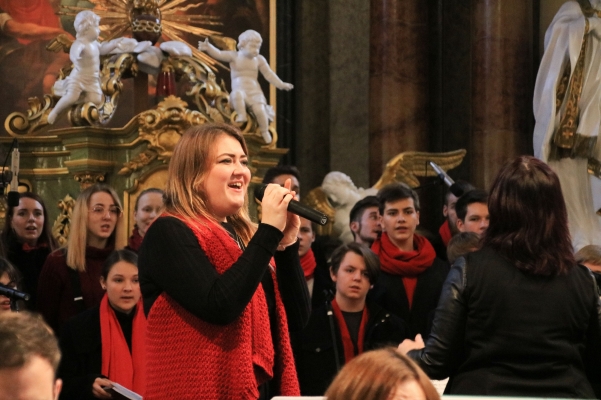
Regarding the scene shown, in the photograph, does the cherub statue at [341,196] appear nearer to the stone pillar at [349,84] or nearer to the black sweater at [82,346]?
the stone pillar at [349,84]

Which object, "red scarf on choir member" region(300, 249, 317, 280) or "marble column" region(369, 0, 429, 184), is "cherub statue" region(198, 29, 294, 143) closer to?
"marble column" region(369, 0, 429, 184)

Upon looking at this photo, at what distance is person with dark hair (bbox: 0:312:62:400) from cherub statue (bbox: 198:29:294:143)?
7000 mm

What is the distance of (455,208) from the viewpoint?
7.08 meters

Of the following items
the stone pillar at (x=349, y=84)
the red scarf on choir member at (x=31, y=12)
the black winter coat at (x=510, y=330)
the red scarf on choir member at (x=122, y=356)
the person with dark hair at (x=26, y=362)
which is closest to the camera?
the person with dark hair at (x=26, y=362)

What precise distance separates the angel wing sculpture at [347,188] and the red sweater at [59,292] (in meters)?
3.63

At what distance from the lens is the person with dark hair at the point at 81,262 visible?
601cm

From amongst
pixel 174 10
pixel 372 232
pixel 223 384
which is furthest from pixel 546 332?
pixel 174 10

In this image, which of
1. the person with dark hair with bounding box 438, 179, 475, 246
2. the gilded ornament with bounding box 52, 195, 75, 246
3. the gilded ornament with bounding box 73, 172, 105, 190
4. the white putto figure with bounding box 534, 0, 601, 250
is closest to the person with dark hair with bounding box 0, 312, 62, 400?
the person with dark hair with bounding box 438, 179, 475, 246

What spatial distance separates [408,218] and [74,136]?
3.23 meters

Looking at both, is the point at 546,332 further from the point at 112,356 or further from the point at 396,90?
the point at 396,90

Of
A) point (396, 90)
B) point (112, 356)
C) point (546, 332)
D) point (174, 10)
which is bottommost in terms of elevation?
point (112, 356)

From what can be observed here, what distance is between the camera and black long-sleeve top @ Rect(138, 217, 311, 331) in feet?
10.7

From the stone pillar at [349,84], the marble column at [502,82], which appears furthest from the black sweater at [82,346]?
the stone pillar at [349,84]

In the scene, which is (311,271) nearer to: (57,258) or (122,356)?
(57,258)
